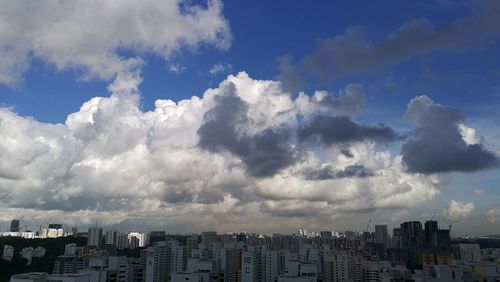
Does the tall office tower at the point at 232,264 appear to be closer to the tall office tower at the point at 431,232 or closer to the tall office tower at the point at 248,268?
the tall office tower at the point at 248,268

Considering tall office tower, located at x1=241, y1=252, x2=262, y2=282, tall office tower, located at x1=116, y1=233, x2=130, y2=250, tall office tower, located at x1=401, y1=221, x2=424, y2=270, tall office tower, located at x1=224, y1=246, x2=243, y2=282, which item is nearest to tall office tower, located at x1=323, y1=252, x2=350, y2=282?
tall office tower, located at x1=224, y1=246, x2=243, y2=282

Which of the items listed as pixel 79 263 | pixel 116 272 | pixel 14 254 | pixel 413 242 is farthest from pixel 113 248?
pixel 413 242

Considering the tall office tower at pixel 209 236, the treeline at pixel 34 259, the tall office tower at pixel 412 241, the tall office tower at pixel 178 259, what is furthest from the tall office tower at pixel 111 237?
the tall office tower at pixel 412 241

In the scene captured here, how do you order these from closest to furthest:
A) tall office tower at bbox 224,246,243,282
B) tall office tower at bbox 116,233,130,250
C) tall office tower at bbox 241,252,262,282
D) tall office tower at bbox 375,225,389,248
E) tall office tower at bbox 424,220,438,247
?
tall office tower at bbox 241,252,262,282 → tall office tower at bbox 224,246,243,282 → tall office tower at bbox 424,220,438,247 → tall office tower at bbox 116,233,130,250 → tall office tower at bbox 375,225,389,248

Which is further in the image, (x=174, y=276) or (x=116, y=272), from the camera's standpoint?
(x=116, y=272)

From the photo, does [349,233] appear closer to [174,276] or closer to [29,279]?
[174,276]

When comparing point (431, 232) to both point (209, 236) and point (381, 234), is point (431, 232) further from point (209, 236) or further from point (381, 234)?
point (209, 236)

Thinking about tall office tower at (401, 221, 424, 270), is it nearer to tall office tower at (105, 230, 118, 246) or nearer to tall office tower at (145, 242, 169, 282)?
tall office tower at (145, 242, 169, 282)
